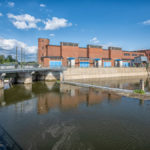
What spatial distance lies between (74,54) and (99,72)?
11.6 m

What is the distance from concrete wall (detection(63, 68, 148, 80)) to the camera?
32.5 metres

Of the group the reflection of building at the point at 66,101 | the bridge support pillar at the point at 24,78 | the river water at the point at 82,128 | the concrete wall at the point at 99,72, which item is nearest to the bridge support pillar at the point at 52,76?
the concrete wall at the point at 99,72

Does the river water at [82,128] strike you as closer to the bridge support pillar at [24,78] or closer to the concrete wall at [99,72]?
the bridge support pillar at [24,78]

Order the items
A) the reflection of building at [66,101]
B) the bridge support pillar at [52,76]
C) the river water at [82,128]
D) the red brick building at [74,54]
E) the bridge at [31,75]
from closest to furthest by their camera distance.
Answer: the river water at [82,128] < the reflection of building at [66,101] < the bridge at [31,75] < the bridge support pillar at [52,76] < the red brick building at [74,54]

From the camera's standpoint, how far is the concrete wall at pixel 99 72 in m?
32.5

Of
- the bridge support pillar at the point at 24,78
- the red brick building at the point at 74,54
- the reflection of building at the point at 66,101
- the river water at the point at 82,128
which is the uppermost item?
the red brick building at the point at 74,54

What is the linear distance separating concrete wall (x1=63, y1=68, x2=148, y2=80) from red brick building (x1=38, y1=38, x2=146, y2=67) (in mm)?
6998

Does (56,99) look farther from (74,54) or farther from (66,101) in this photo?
(74,54)

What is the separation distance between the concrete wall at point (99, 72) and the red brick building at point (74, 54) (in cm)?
700

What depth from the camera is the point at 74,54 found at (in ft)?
141

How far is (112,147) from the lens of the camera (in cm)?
571

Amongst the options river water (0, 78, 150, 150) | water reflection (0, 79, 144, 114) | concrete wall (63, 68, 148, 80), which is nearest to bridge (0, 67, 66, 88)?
concrete wall (63, 68, 148, 80)

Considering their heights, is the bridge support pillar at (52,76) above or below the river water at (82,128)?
above

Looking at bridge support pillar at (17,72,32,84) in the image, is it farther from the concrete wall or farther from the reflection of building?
the reflection of building
